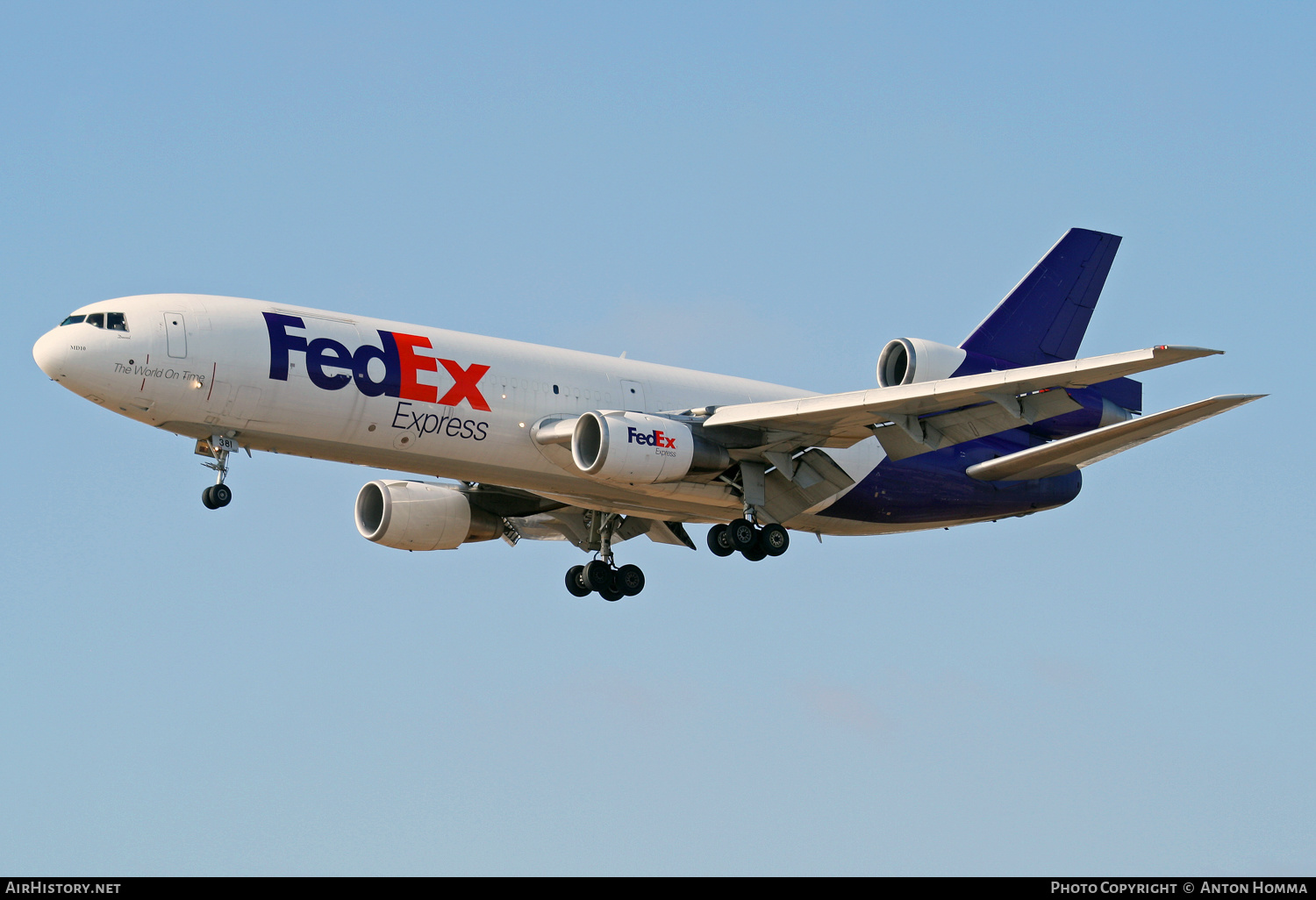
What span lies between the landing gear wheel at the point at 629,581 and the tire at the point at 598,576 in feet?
0.74

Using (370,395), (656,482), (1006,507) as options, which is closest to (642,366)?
(656,482)

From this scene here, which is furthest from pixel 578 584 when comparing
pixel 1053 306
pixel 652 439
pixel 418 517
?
pixel 1053 306

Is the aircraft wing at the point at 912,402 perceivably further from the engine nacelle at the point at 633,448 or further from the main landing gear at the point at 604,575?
the main landing gear at the point at 604,575

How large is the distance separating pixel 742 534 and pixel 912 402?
17.7 feet

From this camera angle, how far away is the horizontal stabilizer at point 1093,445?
31.5 m

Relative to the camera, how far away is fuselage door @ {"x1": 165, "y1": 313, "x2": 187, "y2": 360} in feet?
97.8

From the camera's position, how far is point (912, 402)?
31.6m

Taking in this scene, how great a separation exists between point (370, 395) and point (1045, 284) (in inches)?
742

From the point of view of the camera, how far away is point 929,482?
37.7 m

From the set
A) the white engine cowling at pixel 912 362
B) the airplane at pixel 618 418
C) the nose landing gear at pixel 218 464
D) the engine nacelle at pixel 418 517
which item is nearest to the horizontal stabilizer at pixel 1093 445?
the airplane at pixel 618 418

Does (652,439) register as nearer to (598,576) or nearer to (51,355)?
(598,576)

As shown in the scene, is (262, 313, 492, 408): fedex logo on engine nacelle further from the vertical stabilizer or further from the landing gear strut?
the vertical stabilizer
